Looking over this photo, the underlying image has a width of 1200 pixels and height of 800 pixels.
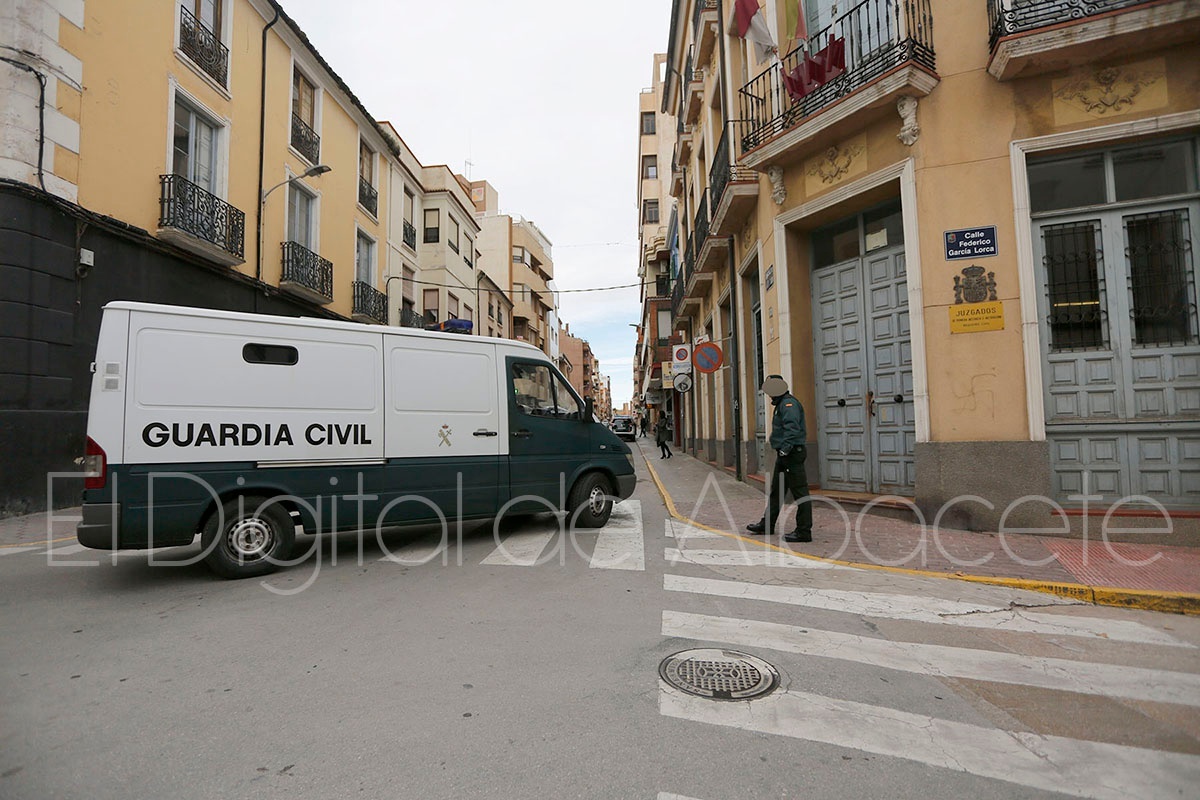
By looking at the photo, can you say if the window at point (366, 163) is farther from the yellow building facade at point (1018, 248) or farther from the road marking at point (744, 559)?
the road marking at point (744, 559)

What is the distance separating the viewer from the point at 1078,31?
21.4 ft

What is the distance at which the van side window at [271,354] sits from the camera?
215 inches

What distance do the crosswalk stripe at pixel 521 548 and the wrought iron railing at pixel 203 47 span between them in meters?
12.8

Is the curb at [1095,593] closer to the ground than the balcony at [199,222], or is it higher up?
closer to the ground

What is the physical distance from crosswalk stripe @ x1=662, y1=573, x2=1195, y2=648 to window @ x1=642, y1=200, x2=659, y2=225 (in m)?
40.8

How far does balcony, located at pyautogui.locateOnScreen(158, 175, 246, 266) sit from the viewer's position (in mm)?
11703

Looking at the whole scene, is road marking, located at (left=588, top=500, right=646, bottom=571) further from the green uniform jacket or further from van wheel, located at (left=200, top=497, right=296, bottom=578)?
van wheel, located at (left=200, top=497, right=296, bottom=578)

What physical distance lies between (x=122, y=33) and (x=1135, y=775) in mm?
15898

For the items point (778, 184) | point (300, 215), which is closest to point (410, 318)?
point (300, 215)

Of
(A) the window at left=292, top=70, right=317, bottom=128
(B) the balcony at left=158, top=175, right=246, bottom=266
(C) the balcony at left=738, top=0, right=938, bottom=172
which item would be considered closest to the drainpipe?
(B) the balcony at left=158, top=175, right=246, bottom=266

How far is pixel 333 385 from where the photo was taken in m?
5.87

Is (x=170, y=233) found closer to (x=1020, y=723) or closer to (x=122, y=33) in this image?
(x=122, y=33)

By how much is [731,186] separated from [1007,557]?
7.80 meters

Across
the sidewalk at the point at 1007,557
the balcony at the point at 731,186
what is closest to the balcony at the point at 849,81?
the balcony at the point at 731,186
